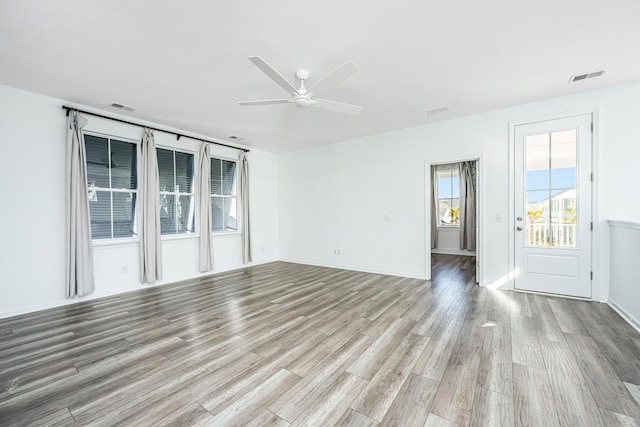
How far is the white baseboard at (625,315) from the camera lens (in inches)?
106

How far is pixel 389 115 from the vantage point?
4.34 metres

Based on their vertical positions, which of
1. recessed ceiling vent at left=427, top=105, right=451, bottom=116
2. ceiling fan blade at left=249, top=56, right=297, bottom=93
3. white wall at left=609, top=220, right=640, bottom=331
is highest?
recessed ceiling vent at left=427, top=105, right=451, bottom=116

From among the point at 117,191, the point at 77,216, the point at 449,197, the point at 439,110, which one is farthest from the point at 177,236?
the point at 449,197

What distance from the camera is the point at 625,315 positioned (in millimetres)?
2949

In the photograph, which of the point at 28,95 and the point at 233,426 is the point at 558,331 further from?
the point at 28,95

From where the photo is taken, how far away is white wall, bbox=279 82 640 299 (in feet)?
11.3

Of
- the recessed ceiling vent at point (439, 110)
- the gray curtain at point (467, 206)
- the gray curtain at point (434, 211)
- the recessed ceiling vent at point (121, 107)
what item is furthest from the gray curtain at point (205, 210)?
the gray curtain at point (467, 206)

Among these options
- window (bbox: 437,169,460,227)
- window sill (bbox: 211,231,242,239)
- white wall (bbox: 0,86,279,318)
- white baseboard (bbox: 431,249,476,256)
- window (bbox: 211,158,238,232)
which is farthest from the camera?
window (bbox: 437,169,460,227)

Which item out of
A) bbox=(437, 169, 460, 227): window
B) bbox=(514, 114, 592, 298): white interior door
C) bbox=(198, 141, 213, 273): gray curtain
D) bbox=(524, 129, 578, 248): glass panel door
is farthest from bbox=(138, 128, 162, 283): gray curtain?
bbox=(437, 169, 460, 227): window

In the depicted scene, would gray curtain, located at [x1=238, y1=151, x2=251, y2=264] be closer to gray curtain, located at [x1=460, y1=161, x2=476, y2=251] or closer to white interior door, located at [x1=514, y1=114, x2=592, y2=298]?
white interior door, located at [x1=514, y1=114, x2=592, y2=298]

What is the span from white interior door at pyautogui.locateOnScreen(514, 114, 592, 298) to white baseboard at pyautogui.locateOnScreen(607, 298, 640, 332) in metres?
0.28

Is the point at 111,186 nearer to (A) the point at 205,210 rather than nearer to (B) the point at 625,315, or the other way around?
(A) the point at 205,210

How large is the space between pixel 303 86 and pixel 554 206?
3964mm

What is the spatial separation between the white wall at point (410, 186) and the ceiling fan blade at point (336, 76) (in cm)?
290
